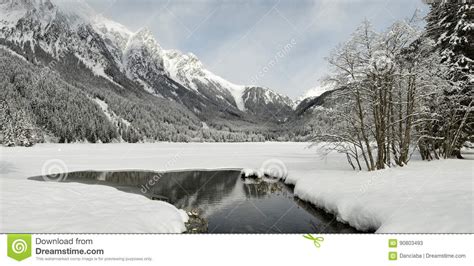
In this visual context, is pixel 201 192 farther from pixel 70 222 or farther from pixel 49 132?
pixel 49 132

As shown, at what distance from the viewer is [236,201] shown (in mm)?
18250

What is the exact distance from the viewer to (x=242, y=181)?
26062mm

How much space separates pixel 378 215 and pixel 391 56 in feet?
34.6

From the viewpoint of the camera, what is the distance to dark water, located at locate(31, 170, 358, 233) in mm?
12789

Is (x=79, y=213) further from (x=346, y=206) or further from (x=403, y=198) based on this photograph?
(x=403, y=198)
